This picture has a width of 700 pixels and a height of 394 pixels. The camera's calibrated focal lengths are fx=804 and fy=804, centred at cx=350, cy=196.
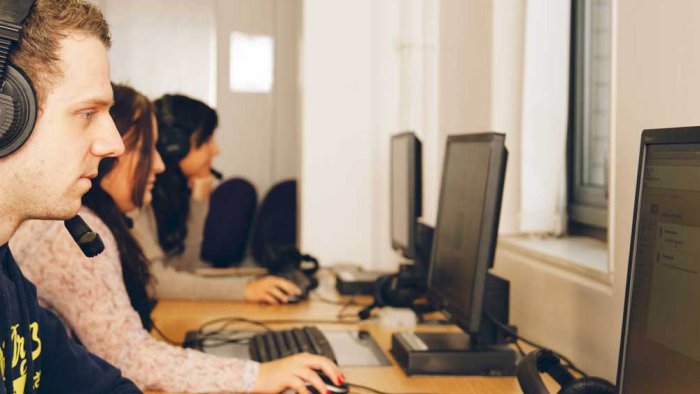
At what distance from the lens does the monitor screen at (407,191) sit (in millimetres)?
2275

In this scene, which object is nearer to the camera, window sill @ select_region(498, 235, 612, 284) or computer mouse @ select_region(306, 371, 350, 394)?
computer mouse @ select_region(306, 371, 350, 394)

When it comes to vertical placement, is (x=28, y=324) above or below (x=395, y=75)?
below

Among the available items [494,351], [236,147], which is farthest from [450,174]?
[236,147]

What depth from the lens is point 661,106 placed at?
1288mm

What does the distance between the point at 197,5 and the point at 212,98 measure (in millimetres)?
539

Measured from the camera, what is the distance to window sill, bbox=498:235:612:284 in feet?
5.10

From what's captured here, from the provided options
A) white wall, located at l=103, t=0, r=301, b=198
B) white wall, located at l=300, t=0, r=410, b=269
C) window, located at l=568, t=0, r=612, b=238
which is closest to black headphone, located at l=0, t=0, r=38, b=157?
window, located at l=568, t=0, r=612, b=238

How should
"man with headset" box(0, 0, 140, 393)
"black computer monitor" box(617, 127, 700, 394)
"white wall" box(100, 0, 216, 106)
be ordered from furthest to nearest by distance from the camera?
"white wall" box(100, 0, 216, 106), "man with headset" box(0, 0, 140, 393), "black computer monitor" box(617, 127, 700, 394)

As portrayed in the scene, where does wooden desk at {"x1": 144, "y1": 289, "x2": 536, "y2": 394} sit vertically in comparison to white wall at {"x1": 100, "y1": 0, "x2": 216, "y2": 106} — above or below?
below

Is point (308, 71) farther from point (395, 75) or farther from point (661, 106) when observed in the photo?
point (661, 106)

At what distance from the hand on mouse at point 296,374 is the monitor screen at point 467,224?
0.26 meters

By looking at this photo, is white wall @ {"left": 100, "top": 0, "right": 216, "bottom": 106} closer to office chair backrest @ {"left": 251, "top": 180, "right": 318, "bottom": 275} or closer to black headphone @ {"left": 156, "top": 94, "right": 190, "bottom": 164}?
office chair backrest @ {"left": 251, "top": 180, "right": 318, "bottom": 275}

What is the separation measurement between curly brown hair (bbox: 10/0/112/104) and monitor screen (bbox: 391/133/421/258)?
1348 millimetres

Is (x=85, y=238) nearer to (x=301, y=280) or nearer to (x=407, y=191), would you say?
(x=407, y=191)
